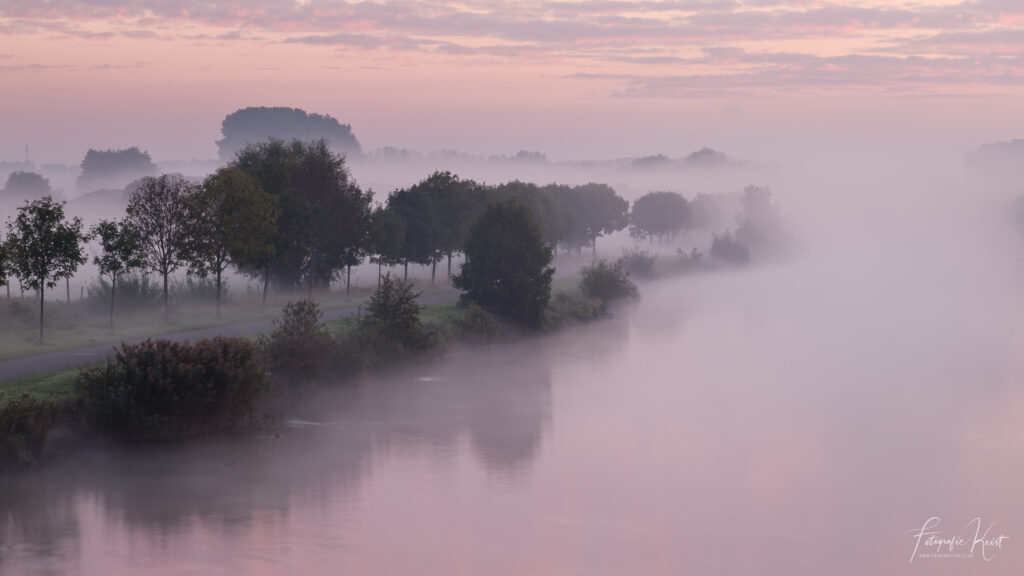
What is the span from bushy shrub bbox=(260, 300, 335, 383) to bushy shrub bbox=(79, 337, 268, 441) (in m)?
6.80

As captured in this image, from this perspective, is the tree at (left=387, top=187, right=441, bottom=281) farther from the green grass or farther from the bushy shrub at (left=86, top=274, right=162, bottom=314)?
the green grass

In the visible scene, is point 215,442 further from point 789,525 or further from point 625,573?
point 789,525

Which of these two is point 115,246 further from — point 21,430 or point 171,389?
point 21,430

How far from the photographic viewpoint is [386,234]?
219 ft

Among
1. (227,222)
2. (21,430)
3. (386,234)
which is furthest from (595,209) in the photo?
(21,430)

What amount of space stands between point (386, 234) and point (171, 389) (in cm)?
3674

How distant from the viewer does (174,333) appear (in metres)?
44.3

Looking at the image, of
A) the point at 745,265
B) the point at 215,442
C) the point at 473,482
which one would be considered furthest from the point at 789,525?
the point at 745,265

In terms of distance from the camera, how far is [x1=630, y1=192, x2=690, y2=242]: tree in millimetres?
155125

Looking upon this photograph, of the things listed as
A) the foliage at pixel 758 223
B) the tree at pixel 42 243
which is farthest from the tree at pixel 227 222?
the foliage at pixel 758 223

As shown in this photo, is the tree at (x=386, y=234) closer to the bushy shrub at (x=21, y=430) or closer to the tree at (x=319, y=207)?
the tree at (x=319, y=207)

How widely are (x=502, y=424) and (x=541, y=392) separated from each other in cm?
721

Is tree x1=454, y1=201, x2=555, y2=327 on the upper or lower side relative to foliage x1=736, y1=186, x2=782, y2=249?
lower

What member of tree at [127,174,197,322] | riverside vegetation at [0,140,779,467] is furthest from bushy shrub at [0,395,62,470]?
tree at [127,174,197,322]
